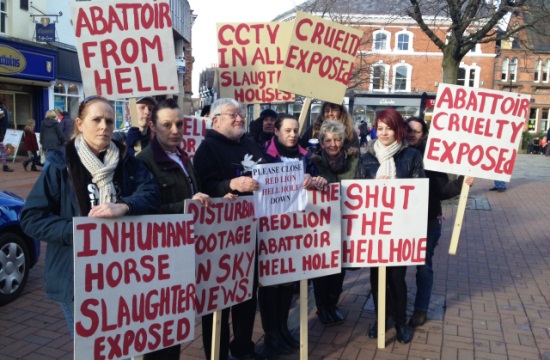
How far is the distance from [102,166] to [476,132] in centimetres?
320

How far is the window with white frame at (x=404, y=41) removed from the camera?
44719 mm

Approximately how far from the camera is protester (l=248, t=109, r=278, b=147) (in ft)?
20.3

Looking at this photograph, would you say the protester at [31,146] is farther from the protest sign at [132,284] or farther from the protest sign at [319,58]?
the protest sign at [132,284]

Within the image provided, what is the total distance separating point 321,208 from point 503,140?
5.82ft

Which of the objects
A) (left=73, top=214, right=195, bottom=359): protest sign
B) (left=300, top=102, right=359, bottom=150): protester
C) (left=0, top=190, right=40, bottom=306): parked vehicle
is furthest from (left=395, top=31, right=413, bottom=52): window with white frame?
(left=73, top=214, right=195, bottom=359): protest sign

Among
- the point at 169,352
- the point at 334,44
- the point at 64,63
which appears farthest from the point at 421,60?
the point at 169,352

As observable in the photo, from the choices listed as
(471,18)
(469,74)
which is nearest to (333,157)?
(471,18)

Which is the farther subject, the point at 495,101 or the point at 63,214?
the point at 495,101

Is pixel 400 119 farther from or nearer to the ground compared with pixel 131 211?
farther from the ground

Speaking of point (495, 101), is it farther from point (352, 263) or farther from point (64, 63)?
point (64, 63)

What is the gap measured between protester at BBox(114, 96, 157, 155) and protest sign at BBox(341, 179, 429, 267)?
1840mm

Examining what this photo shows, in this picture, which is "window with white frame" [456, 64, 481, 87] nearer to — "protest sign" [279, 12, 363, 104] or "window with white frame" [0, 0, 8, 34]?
"window with white frame" [0, 0, 8, 34]

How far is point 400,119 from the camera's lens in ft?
13.7

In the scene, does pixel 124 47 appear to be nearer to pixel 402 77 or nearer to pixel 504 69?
pixel 402 77
